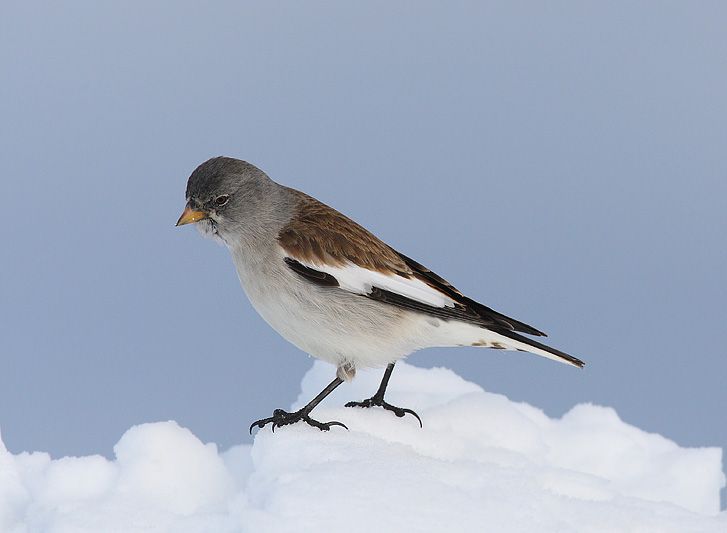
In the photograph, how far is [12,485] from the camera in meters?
6.01

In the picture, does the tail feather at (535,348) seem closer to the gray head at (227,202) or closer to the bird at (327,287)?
the bird at (327,287)

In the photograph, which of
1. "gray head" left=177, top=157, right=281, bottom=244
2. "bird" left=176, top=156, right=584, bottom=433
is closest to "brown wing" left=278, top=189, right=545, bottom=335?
"bird" left=176, top=156, right=584, bottom=433

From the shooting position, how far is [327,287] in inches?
244

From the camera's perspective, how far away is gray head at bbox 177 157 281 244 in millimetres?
6410

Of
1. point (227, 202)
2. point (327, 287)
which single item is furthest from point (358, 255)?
point (227, 202)

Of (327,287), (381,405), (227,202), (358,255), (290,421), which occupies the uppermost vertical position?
(227,202)

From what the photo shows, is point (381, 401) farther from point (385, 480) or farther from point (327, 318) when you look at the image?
point (385, 480)

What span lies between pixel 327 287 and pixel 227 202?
896 millimetres

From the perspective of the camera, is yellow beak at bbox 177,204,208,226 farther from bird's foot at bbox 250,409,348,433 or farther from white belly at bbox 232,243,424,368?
bird's foot at bbox 250,409,348,433

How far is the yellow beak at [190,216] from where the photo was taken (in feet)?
21.1

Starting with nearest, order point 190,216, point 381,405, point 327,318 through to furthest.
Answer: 1. point 327,318
2. point 190,216
3. point 381,405

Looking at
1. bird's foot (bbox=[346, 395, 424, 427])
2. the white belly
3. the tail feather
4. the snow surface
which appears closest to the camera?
the snow surface

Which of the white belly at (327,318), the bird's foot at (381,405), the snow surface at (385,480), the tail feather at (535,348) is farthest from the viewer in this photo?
the bird's foot at (381,405)

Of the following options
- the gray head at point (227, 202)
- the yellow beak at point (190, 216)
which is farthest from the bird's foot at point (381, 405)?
the yellow beak at point (190, 216)
